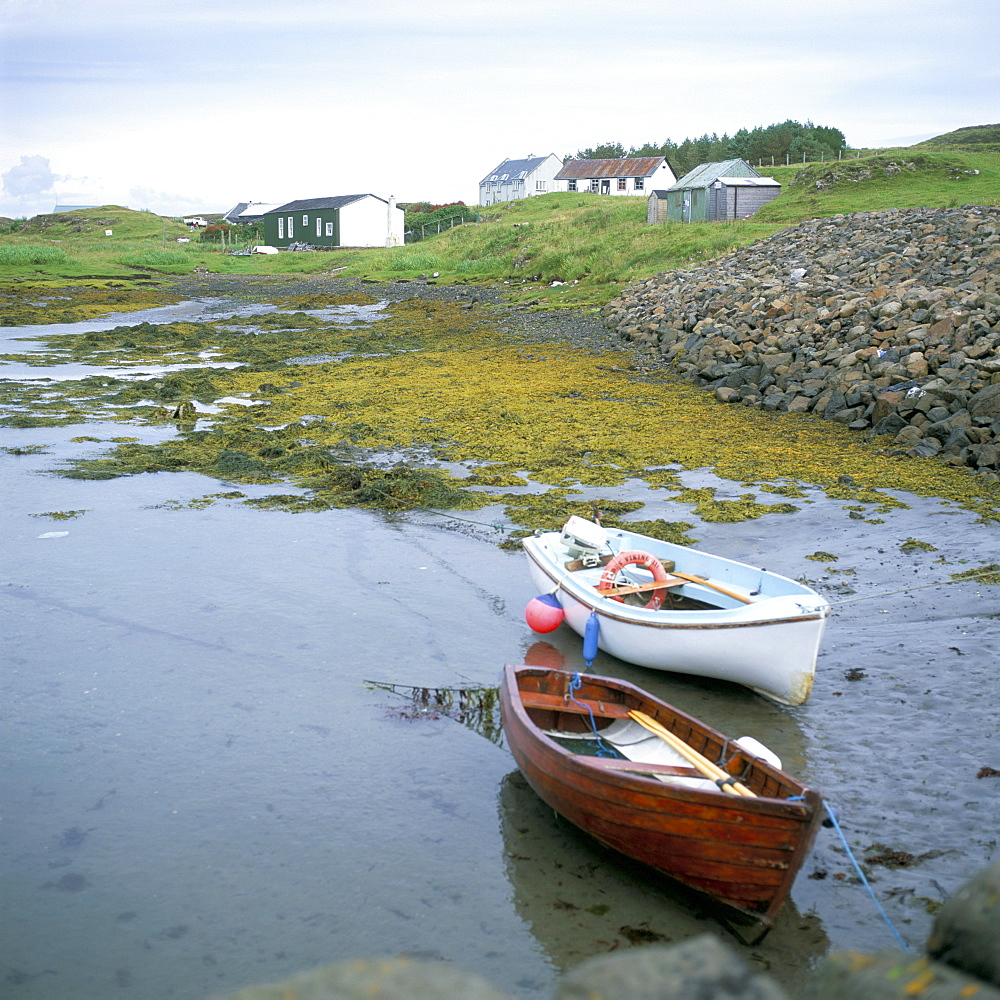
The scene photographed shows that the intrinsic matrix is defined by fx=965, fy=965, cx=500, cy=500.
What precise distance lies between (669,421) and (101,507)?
36.7 ft

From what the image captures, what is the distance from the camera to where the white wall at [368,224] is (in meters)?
83.2

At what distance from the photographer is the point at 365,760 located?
780 cm

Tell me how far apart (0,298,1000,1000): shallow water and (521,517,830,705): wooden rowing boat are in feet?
1.10

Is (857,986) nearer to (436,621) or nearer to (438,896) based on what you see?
(438,896)

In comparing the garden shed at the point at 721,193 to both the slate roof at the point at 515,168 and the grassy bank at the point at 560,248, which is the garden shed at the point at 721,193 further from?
the slate roof at the point at 515,168

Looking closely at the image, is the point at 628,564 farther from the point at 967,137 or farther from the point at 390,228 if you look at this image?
the point at 967,137

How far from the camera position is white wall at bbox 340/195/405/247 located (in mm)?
83250

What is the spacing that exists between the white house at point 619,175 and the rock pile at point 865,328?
62.2 m

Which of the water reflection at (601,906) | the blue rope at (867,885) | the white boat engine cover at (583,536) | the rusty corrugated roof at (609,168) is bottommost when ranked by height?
the water reflection at (601,906)

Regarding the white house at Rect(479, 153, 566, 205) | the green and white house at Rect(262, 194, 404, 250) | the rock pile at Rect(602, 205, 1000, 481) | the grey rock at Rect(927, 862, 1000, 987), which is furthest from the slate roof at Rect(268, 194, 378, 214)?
the grey rock at Rect(927, 862, 1000, 987)

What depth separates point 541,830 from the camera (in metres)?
6.88

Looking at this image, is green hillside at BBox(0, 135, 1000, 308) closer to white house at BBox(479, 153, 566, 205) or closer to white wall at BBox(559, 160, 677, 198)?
white wall at BBox(559, 160, 677, 198)

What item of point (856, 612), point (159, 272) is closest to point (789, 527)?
point (856, 612)

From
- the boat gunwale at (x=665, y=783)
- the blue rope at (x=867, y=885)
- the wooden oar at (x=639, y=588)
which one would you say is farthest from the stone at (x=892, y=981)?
the wooden oar at (x=639, y=588)
